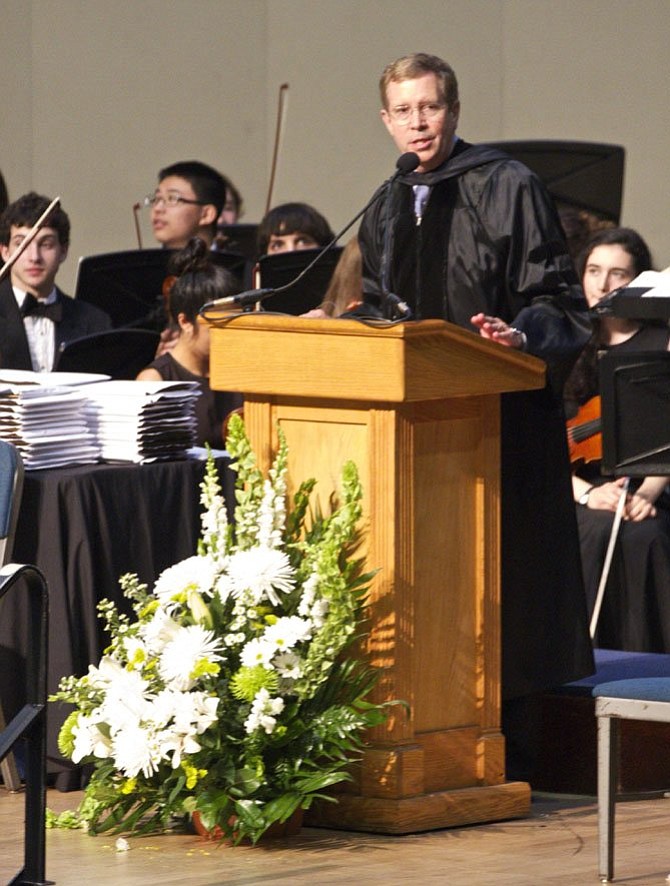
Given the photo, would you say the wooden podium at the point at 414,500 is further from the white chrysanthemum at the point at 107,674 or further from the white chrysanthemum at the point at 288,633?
the white chrysanthemum at the point at 107,674

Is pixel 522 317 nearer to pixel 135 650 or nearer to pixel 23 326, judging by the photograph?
pixel 135 650

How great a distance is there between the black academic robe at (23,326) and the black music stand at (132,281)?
15 cm

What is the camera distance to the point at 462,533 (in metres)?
4.33

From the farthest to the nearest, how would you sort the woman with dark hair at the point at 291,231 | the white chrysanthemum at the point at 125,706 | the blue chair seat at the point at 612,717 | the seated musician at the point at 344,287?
→ the woman with dark hair at the point at 291,231
the seated musician at the point at 344,287
the white chrysanthemum at the point at 125,706
the blue chair seat at the point at 612,717

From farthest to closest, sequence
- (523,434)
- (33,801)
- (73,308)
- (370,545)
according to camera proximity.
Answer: (73,308) → (523,434) → (370,545) → (33,801)

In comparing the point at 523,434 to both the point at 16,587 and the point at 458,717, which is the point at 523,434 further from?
the point at 16,587

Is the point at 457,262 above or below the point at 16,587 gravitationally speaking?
above

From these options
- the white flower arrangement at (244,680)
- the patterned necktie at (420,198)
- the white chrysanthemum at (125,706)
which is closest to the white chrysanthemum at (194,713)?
the white flower arrangement at (244,680)

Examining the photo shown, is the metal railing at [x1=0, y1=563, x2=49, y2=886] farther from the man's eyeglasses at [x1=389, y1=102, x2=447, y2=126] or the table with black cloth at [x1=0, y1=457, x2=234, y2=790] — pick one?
the man's eyeglasses at [x1=389, y1=102, x2=447, y2=126]

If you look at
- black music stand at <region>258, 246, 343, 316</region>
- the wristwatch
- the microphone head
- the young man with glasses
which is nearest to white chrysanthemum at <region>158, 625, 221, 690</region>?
the microphone head

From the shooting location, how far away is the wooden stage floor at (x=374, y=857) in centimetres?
385

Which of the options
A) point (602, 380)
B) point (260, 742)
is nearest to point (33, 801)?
point (260, 742)

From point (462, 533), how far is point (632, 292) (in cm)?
72

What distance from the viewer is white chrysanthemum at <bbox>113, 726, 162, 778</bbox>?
407cm
